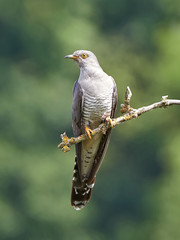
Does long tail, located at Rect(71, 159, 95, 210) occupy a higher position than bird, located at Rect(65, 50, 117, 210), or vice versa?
bird, located at Rect(65, 50, 117, 210)

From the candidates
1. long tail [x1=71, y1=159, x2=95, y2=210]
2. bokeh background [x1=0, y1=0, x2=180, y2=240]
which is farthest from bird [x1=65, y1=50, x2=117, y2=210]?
bokeh background [x1=0, y1=0, x2=180, y2=240]

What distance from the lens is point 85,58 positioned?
18.8ft

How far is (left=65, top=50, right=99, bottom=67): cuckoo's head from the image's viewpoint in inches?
224

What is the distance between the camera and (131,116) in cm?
476

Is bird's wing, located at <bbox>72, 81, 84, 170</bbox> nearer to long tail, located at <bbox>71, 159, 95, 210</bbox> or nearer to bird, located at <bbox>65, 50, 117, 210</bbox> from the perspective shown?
bird, located at <bbox>65, 50, 117, 210</bbox>

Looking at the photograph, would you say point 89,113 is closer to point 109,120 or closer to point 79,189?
point 109,120

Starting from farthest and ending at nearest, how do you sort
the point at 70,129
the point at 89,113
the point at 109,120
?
the point at 70,129
the point at 89,113
the point at 109,120

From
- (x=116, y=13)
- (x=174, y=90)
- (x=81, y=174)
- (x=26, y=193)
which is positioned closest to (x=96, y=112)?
(x=81, y=174)

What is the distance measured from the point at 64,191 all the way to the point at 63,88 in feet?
7.68

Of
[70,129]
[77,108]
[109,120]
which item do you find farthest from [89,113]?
[70,129]

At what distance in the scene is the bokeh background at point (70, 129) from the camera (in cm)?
1407

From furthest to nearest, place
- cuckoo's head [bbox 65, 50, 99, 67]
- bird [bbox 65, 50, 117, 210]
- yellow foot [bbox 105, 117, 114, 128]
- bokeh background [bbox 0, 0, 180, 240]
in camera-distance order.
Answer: bokeh background [bbox 0, 0, 180, 240] → cuckoo's head [bbox 65, 50, 99, 67] → bird [bbox 65, 50, 117, 210] → yellow foot [bbox 105, 117, 114, 128]

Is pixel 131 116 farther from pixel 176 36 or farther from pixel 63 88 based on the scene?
pixel 176 36

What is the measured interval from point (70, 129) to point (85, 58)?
8.40m
